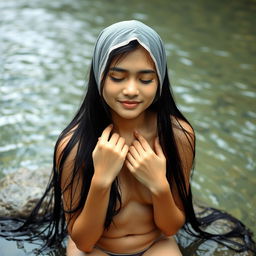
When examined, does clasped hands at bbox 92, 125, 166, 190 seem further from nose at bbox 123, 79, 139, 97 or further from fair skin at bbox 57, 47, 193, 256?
nose at bbox 123, 79, 139, 97

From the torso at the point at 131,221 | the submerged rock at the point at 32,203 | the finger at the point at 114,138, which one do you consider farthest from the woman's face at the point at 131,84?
the submerged rock at the point at 32,203

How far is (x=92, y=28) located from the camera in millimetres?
7707

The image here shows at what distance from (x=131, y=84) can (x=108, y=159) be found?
0.41 metres

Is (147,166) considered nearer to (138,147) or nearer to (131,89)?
(138,147)

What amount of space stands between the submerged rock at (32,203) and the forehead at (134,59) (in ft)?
5.20

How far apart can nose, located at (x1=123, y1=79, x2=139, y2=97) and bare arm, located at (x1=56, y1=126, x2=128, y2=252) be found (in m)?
0.30

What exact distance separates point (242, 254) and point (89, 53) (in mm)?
4360

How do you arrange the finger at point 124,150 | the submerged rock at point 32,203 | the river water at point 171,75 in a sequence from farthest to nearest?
the river water at point 171,75
the submerged rock at point 32,203
the finger at point 124,150

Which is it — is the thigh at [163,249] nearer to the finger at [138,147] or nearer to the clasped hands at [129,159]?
the clasped hands at [129,159]

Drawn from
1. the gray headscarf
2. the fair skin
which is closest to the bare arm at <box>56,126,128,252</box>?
the fair skin

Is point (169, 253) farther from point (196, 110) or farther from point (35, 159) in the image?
point (196, 110)

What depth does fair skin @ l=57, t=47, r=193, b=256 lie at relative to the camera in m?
2.23

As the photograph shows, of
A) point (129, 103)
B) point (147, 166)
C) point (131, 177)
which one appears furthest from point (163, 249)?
point (129, 103)

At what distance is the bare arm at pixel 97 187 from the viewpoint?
2.31 metres
